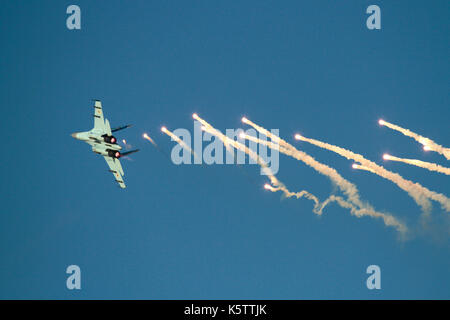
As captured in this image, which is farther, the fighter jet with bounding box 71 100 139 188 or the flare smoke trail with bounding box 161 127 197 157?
the flare smoke trail with bounding box 161 127 197 157

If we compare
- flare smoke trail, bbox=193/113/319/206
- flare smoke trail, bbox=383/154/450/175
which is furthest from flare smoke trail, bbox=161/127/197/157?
flare smoke trail, bbox=383/154/450/175

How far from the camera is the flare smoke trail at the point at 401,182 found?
52.7 m

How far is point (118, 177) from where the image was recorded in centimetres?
5875

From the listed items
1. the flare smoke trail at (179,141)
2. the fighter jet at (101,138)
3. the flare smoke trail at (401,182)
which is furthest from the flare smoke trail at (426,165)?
the fighter jet at (101,138)

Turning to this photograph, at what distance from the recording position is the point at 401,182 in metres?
53.9

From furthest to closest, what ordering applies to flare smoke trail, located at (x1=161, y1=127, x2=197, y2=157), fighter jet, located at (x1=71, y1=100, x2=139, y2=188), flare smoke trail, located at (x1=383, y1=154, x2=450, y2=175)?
flare smoke trail, located at (x1=161, y1=127, x2=197, y2=157)
fighter jet, located at (x1=71, y1=100, x2=139, y2=188)
flare smoke trail, located at (x1=383, y1=154, x2=450, y2=175)

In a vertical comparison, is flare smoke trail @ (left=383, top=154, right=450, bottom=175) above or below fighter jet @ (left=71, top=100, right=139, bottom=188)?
below

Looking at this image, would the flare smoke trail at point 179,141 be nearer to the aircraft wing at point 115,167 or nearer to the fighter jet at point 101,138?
the aircraft wing at point 115,167

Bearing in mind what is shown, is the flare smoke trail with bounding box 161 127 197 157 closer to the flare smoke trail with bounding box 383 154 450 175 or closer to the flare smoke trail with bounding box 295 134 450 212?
the flare smoke trail with bounding box 295 134 450 212

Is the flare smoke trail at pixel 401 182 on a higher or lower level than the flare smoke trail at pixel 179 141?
lower

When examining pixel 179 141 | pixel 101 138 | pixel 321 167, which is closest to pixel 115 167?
pixel 101 138

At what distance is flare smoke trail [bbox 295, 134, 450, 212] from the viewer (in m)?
52.7
